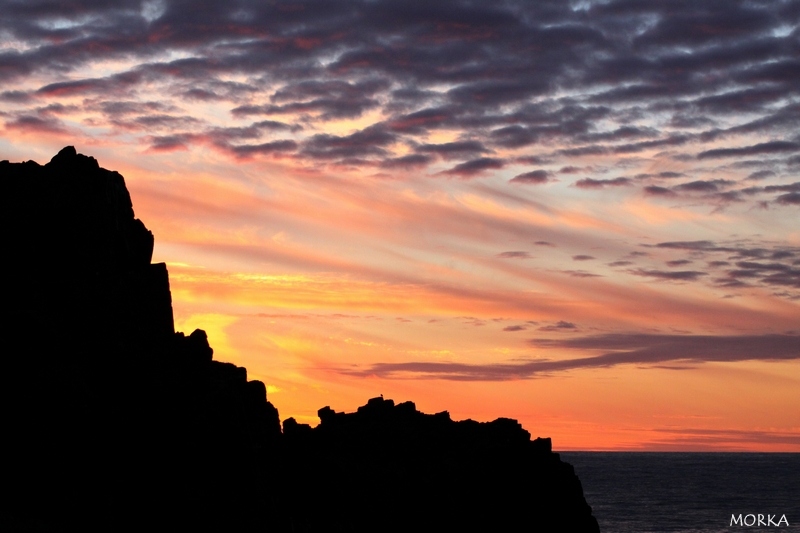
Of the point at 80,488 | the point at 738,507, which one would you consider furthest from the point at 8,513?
the point at 738,507

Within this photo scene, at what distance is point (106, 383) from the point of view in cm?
4191

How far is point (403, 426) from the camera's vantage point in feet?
233

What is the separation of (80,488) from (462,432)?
3707 centimetres

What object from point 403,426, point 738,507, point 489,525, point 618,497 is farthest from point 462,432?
point 618,497

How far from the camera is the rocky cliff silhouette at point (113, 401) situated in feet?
129

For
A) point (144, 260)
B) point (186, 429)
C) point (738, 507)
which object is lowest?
point (738, 507)

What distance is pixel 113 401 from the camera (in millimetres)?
41469

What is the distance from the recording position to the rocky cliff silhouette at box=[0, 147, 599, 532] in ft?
129

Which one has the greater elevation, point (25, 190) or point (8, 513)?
point (25, 190)

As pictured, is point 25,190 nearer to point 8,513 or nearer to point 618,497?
point 8,513

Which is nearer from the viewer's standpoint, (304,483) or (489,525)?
(304,483)

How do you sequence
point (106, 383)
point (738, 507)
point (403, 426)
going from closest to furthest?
1. point (106, 383)
2. point (403, 426)
3. point (738, 507)

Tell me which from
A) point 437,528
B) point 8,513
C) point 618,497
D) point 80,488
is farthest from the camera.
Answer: point 618,497

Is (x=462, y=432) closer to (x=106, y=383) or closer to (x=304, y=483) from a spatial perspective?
(x=304, y=483)
